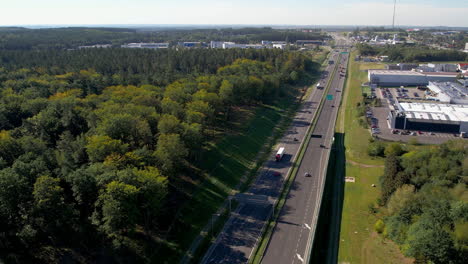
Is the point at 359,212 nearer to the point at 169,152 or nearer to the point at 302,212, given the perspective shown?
the point at 302,212

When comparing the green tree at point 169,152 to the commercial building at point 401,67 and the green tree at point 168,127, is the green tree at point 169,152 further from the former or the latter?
the commercial building at point 401,67

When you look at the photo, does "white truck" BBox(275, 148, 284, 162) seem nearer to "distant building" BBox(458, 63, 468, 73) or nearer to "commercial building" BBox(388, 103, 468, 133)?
"commercial building" BBox(388, 103, 468, 133)

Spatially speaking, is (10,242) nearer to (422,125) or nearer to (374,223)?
(374,223)

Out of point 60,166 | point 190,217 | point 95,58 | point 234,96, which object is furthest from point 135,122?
point 95,58

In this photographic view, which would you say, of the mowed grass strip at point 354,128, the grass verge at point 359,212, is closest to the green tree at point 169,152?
the grass verge at point 359,212

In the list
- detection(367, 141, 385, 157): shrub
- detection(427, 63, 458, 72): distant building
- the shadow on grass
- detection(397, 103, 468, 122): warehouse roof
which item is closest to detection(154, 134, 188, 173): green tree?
the shadow on grass

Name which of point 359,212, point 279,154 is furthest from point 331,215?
point 279,154
